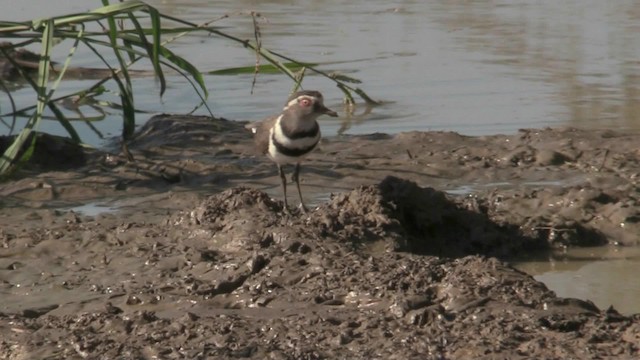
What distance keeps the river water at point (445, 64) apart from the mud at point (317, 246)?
67 cm

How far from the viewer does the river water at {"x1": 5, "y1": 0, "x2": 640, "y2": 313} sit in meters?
11.0

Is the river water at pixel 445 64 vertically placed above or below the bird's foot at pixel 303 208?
below

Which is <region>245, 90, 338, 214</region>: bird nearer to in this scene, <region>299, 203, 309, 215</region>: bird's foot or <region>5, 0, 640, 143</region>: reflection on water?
<region>299, 203, 309, 215</region>: bird's foot

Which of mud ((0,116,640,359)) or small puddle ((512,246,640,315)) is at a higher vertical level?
mud ((0,116,640,359))

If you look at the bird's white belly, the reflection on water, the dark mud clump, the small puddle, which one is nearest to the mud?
the dark mud clump

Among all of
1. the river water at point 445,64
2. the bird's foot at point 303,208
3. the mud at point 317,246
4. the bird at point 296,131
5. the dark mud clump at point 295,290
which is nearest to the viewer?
the dark mud clump at point 295,290

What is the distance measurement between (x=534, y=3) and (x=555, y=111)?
578 centimetres

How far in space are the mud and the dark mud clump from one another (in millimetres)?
12

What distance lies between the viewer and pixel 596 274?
728cm

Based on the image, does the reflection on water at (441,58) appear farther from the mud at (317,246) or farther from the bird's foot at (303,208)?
the bird's foot at (303,208)

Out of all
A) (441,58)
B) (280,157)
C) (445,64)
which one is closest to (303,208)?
(280,157)

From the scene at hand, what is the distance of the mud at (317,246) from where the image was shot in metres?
5.64

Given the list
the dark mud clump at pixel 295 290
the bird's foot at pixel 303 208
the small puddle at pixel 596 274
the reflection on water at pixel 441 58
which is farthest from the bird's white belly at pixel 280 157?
the small puddle at pixel 596 274

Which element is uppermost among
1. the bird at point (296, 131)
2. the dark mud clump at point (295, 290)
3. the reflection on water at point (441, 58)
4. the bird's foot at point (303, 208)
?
the bird at point (296, 131)
